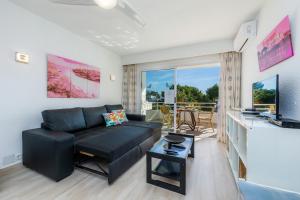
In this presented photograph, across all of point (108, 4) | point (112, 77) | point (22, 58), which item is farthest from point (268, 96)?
point (112, 77)

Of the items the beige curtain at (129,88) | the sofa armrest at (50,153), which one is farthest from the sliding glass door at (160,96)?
the sofa armrest at (50,153)

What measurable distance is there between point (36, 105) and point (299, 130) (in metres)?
3.31

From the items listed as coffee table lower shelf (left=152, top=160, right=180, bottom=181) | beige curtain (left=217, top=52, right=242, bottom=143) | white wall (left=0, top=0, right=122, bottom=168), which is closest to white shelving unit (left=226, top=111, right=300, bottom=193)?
coffee table lower shelf (left=152, top=160, right=180, bottom=181)

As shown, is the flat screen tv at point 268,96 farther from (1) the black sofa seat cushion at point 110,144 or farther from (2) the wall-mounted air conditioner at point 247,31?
(1) the black sofa seat cushion at point 110,144

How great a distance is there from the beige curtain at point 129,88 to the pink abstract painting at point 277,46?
3163mm

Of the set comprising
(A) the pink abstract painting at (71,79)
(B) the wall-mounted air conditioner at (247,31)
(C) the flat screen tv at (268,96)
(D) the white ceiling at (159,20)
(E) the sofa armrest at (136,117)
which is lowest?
(E) the sofa armrest at (136,117)

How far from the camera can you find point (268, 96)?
1586mm

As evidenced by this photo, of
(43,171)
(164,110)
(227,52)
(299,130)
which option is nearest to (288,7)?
(299,130)

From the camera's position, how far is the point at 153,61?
4.07m

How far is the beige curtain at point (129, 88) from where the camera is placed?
436cm

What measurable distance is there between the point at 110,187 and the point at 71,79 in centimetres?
223

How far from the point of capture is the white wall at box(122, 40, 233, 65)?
10.7ft

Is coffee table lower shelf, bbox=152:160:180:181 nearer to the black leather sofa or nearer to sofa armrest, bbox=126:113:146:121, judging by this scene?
the black leather sofa

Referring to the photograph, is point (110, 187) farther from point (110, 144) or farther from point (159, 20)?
point (159, 20)
